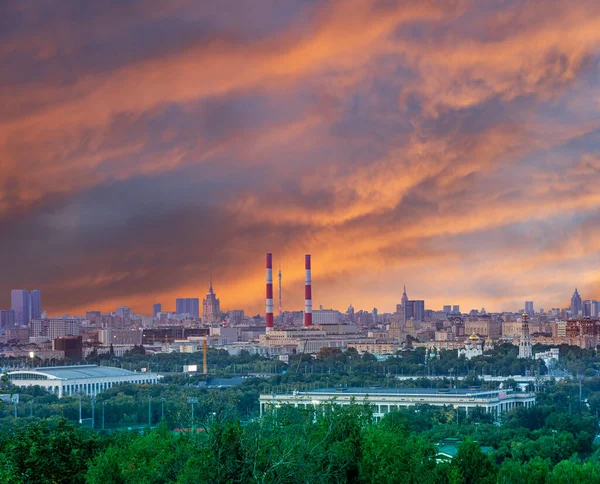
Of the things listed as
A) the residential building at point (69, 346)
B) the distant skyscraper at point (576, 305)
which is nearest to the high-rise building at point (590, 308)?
the distant skyscraper at point (576, 305)

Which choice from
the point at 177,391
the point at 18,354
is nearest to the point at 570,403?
the point at 177,391

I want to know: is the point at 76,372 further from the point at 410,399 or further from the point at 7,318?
the point at 7,318

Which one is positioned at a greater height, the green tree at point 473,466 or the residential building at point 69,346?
the residential building at point 69,346

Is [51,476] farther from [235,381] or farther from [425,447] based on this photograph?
[235,381]

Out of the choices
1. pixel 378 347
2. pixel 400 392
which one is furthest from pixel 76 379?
pixel 378 347

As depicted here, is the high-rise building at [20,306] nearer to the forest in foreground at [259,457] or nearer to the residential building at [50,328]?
the residential building at [50,328]

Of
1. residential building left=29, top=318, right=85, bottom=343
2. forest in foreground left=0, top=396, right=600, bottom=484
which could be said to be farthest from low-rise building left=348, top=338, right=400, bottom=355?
forest in foreground left=0, top=396, right=600, bottom=484

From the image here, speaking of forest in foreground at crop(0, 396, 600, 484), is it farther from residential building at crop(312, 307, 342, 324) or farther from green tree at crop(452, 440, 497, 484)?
residential building at crop(312, 307, 342, 324)
